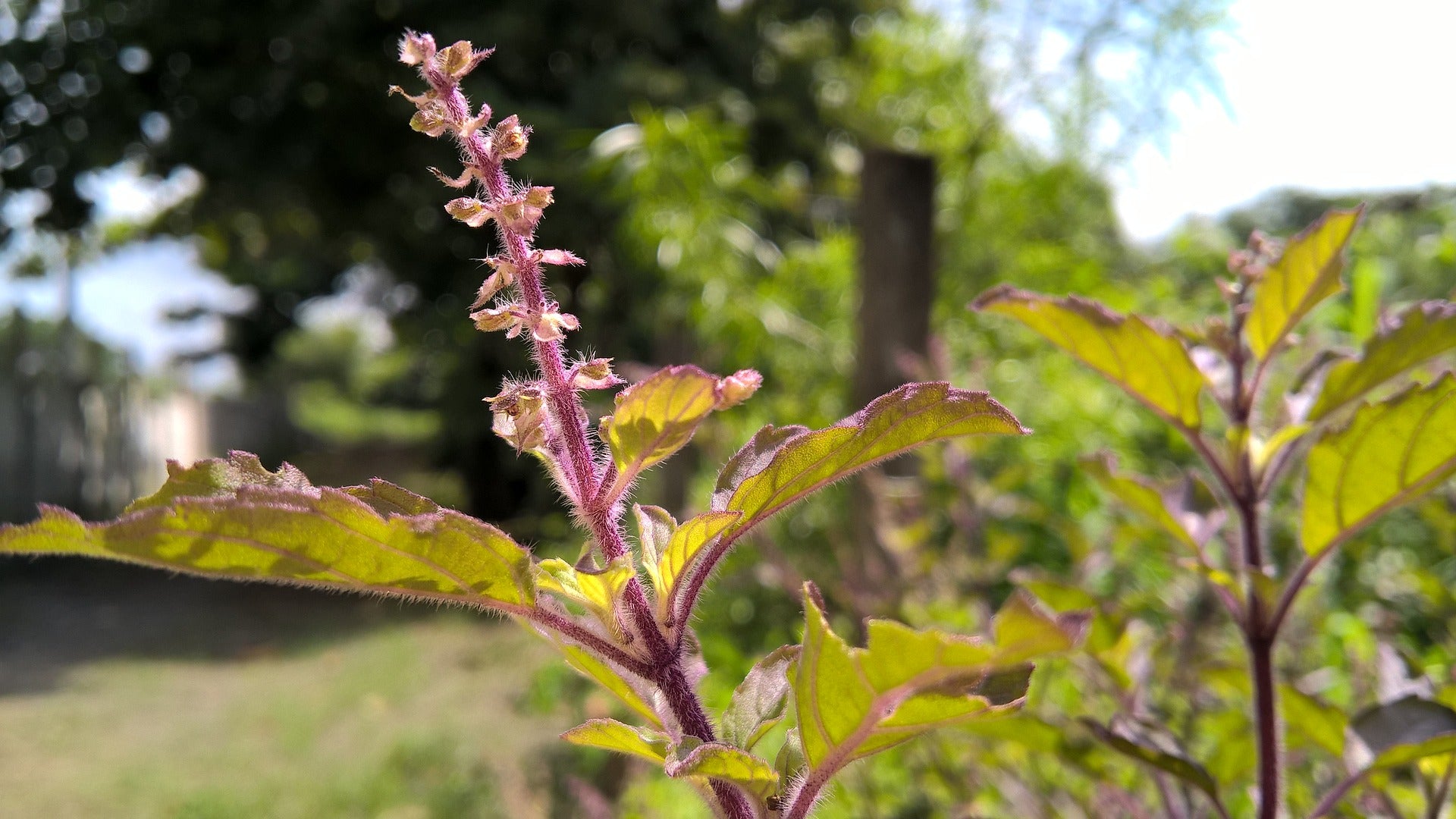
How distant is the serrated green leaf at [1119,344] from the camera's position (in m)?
0.55

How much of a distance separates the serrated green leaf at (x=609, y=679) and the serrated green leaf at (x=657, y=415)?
0.24ft

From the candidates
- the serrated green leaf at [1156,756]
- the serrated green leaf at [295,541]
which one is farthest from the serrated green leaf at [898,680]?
the serrated green leaf at [1156,756]

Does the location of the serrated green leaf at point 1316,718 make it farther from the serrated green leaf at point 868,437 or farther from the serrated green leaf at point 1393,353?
the serrated green leaf at point 868,437

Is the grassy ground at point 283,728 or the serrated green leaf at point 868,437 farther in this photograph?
the grassy ground at point 283,728

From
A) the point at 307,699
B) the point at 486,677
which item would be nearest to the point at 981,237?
the point at 486,677

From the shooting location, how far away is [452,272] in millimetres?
6223

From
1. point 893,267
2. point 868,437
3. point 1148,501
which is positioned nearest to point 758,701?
point 868,437

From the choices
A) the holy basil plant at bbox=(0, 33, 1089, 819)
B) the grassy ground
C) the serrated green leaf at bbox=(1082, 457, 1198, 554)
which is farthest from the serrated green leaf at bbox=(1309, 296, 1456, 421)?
the grassy ground

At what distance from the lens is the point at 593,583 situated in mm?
369

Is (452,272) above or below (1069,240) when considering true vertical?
above

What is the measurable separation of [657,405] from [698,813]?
1.61 meters

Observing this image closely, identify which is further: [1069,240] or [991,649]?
[1069,240]

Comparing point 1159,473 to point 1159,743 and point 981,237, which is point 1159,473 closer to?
point 1159,743

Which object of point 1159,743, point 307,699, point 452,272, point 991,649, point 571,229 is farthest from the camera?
point 452,272
